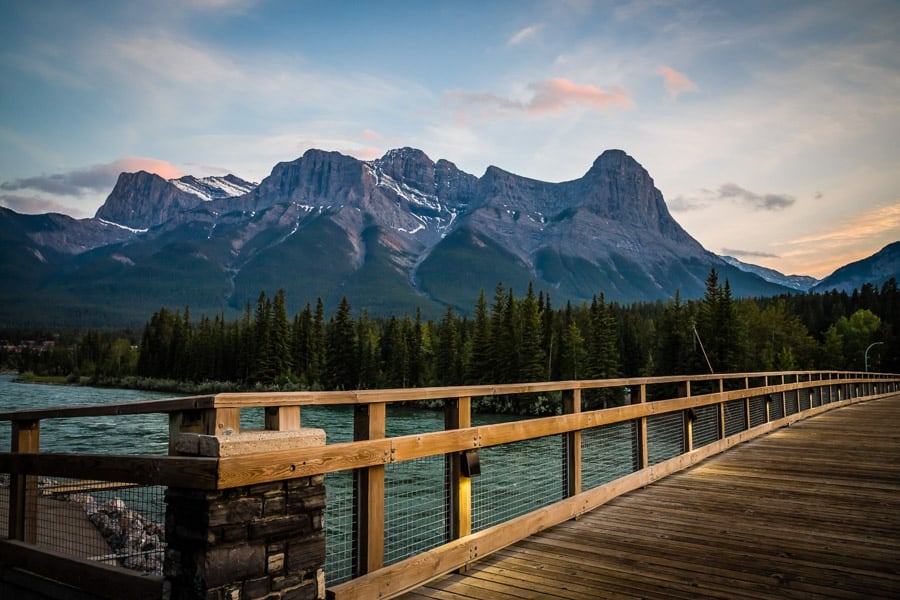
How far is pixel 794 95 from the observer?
22078 millimetres

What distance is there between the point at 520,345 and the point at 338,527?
55.1 metres

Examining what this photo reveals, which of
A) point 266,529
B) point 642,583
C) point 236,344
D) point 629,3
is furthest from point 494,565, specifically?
point 236,344

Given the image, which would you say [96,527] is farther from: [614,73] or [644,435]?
[614,73]

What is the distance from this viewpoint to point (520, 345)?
67.8 metres

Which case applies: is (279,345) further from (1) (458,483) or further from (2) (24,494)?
(1) (458,483)

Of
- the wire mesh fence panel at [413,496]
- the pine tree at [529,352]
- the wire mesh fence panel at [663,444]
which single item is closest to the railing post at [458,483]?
the wire mesh fence panel at [413,496]

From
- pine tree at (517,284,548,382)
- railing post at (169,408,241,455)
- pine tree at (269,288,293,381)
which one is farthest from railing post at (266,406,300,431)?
pine tree at (269,288,293,381)

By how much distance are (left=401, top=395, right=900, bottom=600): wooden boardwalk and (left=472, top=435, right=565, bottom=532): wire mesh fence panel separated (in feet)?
4.81

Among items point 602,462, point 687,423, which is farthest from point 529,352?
point 687,423

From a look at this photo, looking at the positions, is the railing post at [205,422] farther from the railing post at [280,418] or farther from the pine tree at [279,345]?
the pine tree at [279,345]

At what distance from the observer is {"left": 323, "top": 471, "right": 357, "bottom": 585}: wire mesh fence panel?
254 inches

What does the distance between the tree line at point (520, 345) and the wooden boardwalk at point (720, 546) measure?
2130 inches

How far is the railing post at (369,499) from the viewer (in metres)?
3.96

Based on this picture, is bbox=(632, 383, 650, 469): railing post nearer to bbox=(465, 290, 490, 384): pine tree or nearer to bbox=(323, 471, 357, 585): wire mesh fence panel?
bbox=(323, 471, 357, 585): wire mesh fence panel
